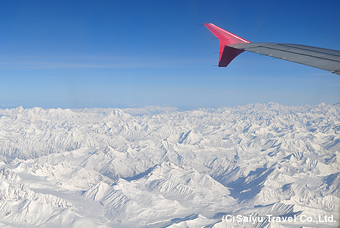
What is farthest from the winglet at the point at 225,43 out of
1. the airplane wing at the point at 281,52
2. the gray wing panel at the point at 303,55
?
the gray wing panel at the point at 303,55

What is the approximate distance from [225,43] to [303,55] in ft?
7.34

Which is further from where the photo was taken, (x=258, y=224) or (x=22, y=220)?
(x=22, y=220)

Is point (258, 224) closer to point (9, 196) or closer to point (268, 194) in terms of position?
point (268, 194)

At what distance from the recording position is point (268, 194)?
194m

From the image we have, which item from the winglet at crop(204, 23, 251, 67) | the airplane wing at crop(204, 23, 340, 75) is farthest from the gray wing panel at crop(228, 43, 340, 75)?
the winglet at crop(204, 23, 251, 67)

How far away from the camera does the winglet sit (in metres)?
6.98

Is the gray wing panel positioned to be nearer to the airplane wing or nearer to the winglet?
the airplane wing

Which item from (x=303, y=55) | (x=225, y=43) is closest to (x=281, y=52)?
(x=303, y=55)

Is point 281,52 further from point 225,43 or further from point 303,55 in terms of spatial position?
point 225,43

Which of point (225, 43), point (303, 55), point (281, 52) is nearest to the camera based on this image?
point (303, 55)

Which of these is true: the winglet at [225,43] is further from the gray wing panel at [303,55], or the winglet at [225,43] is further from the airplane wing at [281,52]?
the gray wing panel at [303,55]

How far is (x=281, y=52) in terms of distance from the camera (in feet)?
20.9

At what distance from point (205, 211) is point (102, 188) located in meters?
96.3

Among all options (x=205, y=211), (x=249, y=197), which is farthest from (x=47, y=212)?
(x=249, y=197)
